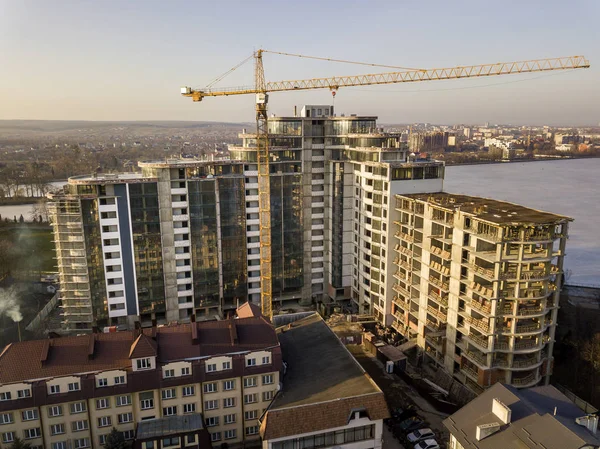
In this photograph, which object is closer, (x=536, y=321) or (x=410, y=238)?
(x=536, y=321)

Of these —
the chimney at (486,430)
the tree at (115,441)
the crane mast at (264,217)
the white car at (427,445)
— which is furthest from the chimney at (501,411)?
the crane mast at (264,217)

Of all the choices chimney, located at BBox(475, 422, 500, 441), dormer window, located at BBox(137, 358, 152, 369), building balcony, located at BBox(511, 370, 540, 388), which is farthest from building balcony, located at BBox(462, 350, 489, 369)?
dormer window, located at BBox(137, 358, 152, 369)

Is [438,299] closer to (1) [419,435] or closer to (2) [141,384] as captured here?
(1) [419,435]

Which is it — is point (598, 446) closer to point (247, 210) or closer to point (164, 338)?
point (164, 338)

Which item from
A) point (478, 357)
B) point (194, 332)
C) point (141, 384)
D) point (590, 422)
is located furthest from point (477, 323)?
point (141, 384)

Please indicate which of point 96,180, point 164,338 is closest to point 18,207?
point 96,180

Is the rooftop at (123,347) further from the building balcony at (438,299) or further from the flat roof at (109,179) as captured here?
the flat roof at (109,179)
